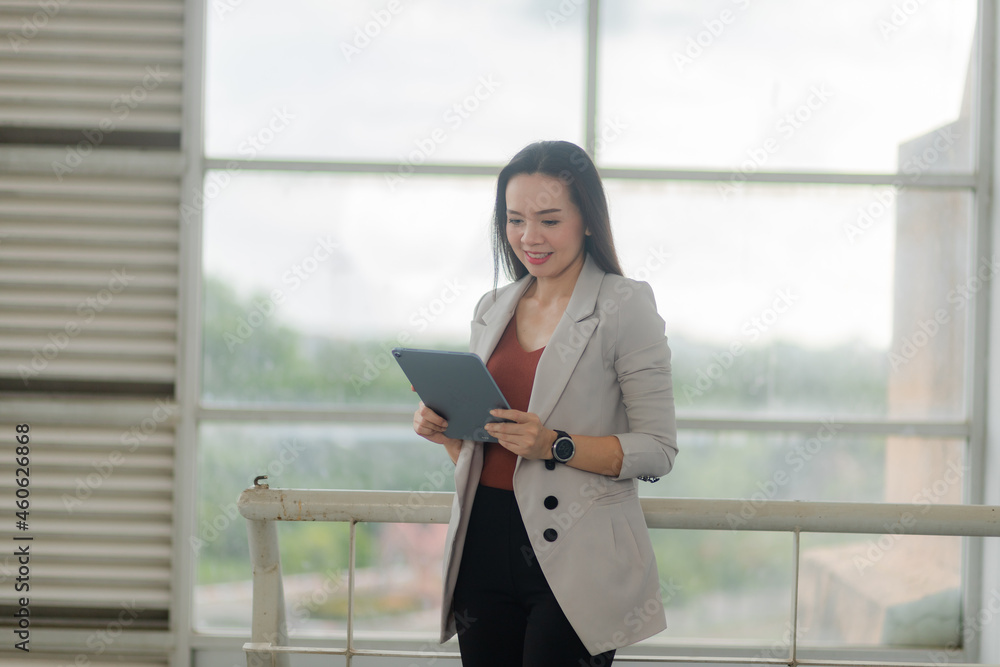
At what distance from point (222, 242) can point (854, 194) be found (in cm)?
282

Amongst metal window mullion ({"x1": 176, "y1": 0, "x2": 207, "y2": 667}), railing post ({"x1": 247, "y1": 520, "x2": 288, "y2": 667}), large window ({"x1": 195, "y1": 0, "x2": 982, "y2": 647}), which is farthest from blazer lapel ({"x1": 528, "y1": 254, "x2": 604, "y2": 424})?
metal window mullion ({"x1": 176, "y1": 0, "x2": 207, "y2": 667})

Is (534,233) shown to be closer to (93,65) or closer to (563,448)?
(563,448)

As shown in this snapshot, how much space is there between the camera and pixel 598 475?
1.23 metres

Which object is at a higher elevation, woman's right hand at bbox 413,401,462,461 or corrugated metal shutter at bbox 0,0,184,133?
corrugated metal shutter at bbox 0,0,184,133

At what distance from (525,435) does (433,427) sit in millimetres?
227

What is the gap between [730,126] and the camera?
10.0ft

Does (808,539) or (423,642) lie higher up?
(808,539)

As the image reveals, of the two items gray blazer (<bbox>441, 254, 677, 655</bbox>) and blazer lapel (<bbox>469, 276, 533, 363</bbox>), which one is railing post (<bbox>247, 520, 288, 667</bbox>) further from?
blazer lapel (<bbox>469, 276, 533, 363</bbox>)

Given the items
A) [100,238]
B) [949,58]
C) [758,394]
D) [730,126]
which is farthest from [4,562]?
[949,58]

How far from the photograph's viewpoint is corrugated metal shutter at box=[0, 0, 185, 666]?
2.98 m

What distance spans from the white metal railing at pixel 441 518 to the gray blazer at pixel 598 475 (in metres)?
0.07

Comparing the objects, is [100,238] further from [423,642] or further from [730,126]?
[730,126]

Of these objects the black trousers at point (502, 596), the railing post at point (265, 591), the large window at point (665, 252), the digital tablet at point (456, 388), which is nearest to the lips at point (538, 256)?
the digital tablet at point (456, 388)

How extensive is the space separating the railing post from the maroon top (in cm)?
40
